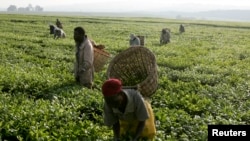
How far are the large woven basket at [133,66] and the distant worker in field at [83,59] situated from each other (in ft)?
6.42

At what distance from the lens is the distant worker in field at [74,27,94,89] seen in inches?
410

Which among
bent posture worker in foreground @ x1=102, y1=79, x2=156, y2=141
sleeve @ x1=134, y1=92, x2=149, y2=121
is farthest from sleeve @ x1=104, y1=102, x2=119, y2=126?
sleeve @ x1=134, y1=92, x2=149, y2=121

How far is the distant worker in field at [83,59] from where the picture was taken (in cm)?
1042

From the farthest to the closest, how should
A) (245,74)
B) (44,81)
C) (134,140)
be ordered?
(245,74), (44,81), (134,140)

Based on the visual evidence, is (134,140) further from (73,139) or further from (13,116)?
(13,116)

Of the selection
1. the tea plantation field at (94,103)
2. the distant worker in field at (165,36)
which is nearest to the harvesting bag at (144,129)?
the tea plantation field at (94,103)

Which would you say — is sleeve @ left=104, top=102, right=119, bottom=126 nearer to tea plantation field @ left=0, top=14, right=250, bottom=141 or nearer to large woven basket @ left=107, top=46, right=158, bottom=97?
tea plantation field @ left=0, top=14, right=250, bottom=141

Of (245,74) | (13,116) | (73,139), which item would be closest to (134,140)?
(73,139)

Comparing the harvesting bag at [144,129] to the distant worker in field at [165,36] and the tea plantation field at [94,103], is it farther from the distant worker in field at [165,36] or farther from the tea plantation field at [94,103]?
the distant worker in field at [165,36]

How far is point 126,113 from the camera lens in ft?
20.0

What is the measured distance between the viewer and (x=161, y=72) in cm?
1377

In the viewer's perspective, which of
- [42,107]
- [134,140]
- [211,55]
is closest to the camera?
[134,140]

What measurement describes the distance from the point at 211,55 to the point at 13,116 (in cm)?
1389

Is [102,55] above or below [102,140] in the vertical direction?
above
